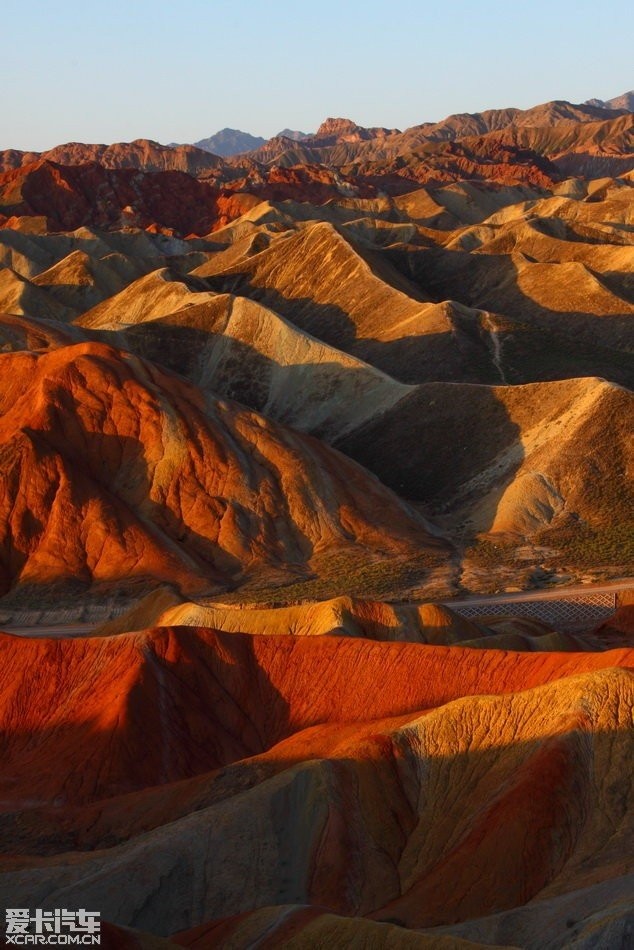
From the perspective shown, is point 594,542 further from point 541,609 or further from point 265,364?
point 265,364

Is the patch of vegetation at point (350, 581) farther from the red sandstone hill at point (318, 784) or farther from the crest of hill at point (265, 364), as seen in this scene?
the crest of hill at point (265, 364)

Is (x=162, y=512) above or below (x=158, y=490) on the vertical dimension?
below

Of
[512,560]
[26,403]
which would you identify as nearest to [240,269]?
[26,403]

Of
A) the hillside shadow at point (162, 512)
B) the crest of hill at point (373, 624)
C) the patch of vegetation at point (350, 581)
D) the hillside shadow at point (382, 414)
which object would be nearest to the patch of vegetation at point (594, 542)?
the hillside shadow at point (382, 414)

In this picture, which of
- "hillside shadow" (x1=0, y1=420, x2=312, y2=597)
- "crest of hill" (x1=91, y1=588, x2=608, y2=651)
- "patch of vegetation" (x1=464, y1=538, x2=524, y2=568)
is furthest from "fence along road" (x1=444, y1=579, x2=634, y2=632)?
"hillside shadow" (x1=0, y1=420, x2=312, y2=597)

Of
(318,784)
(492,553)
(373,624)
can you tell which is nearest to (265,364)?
(492,553)

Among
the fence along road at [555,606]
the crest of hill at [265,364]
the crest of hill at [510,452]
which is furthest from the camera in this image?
the crest of hill at [265,364]

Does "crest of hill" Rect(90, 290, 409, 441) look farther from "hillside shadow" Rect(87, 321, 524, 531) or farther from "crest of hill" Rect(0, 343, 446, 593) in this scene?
"crest of hill" Rect(0, 343, 446, 593)

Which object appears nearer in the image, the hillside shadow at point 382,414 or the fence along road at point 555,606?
the fence along road at point 555,606

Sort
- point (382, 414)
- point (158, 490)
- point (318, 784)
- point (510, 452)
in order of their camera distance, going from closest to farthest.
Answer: point (318, 784), point (158, 490), point (510, 452), point (382, 414)
